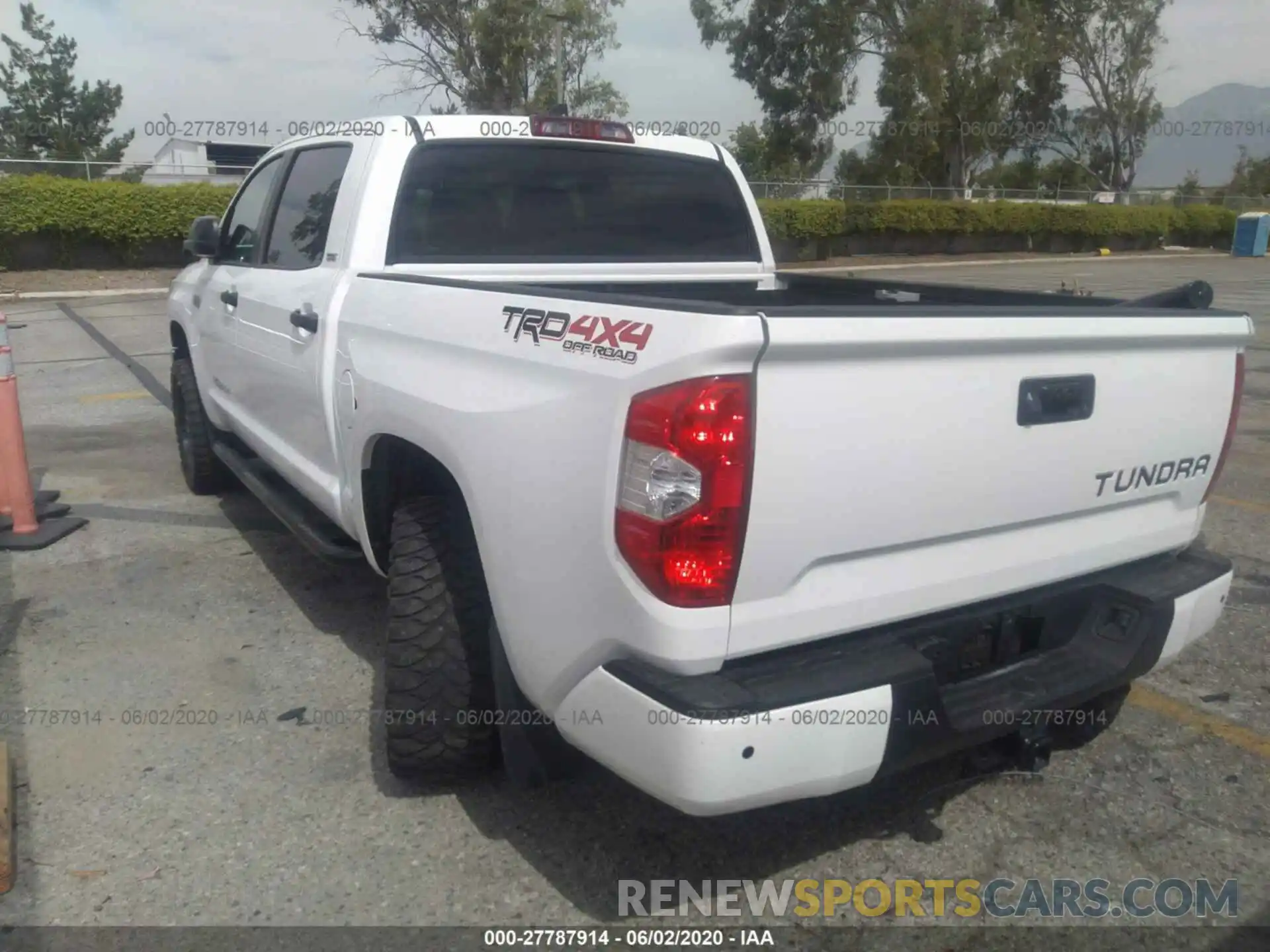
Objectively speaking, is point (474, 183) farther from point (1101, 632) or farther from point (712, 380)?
point (1101, 632)

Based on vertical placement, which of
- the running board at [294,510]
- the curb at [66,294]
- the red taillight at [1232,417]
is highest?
the red taillight at [1232,417]

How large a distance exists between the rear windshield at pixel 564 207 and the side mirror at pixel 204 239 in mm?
1574

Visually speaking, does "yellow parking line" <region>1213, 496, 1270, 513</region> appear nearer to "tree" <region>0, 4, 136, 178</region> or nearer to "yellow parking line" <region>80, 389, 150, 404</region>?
"yellow parking line" <region>80, 389, 150, 404</region>

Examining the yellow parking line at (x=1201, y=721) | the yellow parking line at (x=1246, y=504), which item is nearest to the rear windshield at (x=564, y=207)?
the yellow parking line at (x=1201, y=721)

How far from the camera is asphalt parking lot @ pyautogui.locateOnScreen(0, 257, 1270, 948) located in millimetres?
2668

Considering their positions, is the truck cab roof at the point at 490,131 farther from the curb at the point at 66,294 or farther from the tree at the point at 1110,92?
the tree at the point at 1110,92

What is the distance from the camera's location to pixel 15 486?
532cm

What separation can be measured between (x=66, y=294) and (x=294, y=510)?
17930 mm

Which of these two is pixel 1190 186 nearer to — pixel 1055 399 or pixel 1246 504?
pixel 1246 504

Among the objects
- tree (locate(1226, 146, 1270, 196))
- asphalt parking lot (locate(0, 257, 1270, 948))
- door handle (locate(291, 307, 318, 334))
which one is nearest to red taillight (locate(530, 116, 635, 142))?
door handle (locate(291, 307, 318, 334))

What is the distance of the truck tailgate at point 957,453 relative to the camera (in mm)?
2109

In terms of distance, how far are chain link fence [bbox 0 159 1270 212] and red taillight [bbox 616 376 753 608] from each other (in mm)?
9535

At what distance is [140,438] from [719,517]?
6.75 metres

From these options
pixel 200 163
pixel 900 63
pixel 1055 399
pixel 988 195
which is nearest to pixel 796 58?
pixel 900 63
